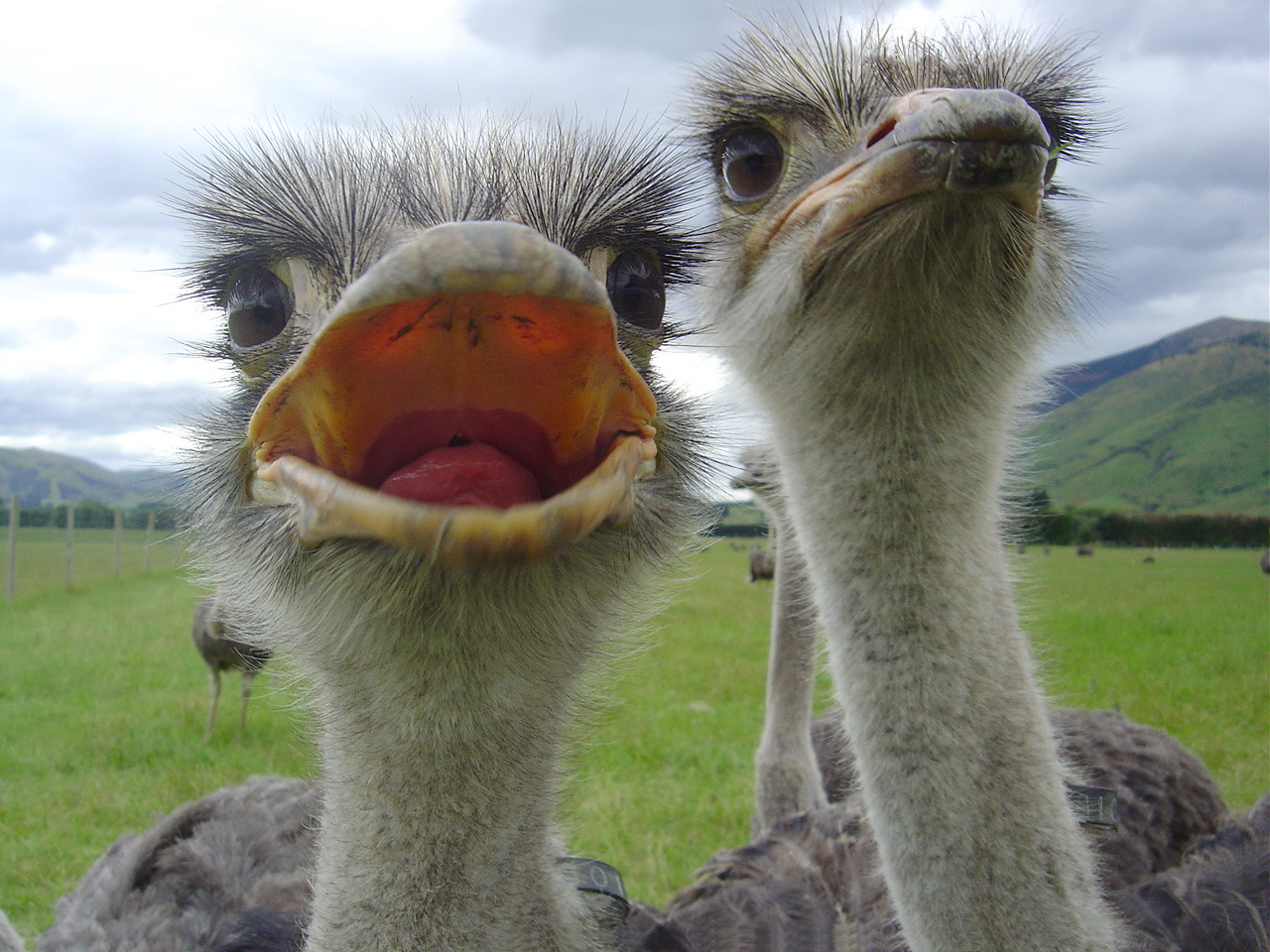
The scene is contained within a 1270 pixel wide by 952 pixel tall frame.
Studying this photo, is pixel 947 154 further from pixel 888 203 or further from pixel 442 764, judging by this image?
pixel 442 764

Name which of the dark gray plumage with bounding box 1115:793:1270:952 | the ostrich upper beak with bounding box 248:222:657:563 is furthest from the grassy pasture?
the ostrich upper beak with bounding box 248:222:657:563

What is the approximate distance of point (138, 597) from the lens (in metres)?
14.6

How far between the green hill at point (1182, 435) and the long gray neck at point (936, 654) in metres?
86.9

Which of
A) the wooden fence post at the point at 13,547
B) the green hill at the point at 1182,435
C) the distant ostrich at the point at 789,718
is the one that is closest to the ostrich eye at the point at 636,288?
the distant ostrich at the point at 789,718

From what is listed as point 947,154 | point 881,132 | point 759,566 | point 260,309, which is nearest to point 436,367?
point 260,309

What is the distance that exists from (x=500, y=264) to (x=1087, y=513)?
149 ft

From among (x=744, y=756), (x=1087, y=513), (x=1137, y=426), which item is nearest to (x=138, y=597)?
(x=744, y=756)

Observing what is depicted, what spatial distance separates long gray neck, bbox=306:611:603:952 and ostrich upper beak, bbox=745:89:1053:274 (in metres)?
0.92

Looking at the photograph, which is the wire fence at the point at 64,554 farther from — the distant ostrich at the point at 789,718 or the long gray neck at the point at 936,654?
the long gray neck at the point at 936,654

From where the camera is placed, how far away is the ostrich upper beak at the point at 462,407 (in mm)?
745

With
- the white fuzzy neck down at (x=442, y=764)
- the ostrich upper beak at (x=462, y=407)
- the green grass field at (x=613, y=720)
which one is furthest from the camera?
the green grass field at (x=613, y=720)

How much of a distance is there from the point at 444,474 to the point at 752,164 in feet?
4.64

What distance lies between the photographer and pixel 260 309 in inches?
50.3

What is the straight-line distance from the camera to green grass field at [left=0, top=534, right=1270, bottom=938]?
4062 mm
